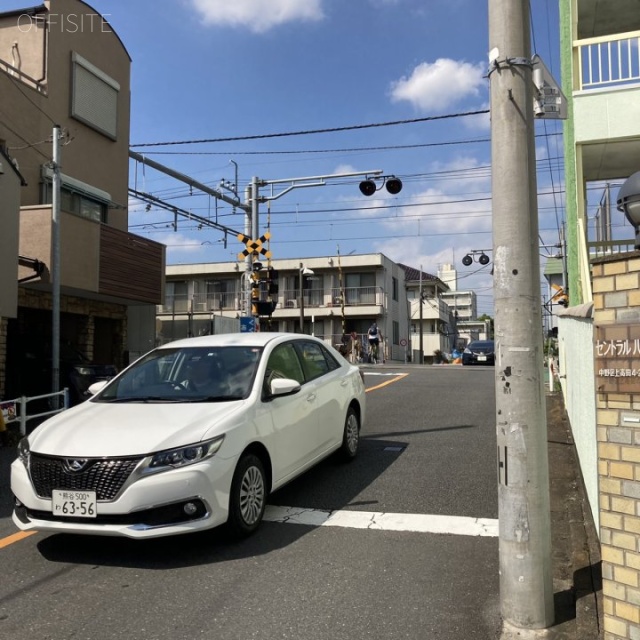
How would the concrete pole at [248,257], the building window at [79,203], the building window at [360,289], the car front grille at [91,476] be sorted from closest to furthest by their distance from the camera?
the car front grille at [91,476], the building window at [79,203], the concrete pole at [248,257], the building window at [360,289]

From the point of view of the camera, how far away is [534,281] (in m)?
3.16

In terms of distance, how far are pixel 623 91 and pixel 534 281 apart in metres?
7.27

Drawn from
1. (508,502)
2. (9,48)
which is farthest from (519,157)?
(9,48)

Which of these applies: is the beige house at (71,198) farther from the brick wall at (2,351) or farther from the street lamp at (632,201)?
the street lamp at (632,201)

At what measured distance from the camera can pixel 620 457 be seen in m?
2.87

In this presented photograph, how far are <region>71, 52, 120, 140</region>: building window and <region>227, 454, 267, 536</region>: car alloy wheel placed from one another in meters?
13.6

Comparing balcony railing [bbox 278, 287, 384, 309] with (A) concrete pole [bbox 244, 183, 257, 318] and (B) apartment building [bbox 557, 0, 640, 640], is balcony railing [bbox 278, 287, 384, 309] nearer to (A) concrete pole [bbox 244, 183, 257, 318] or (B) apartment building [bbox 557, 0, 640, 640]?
(A) concrete pole [bbox 244, 183, 257, 318]

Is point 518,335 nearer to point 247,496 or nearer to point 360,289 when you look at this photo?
point 247,496

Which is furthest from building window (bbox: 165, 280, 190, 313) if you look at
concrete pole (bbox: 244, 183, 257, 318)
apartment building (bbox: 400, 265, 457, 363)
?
concrete pole (bbox: 244, 183, 257, 318)

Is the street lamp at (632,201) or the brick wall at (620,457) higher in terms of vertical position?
the street lamp at (632,201)

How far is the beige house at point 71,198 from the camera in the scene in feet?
41.3

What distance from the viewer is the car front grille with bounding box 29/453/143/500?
402 centimetres

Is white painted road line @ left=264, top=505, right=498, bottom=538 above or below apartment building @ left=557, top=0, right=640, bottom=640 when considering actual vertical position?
below

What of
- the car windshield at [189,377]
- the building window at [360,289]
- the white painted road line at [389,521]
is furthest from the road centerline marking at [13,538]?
the building window at [360,289]
